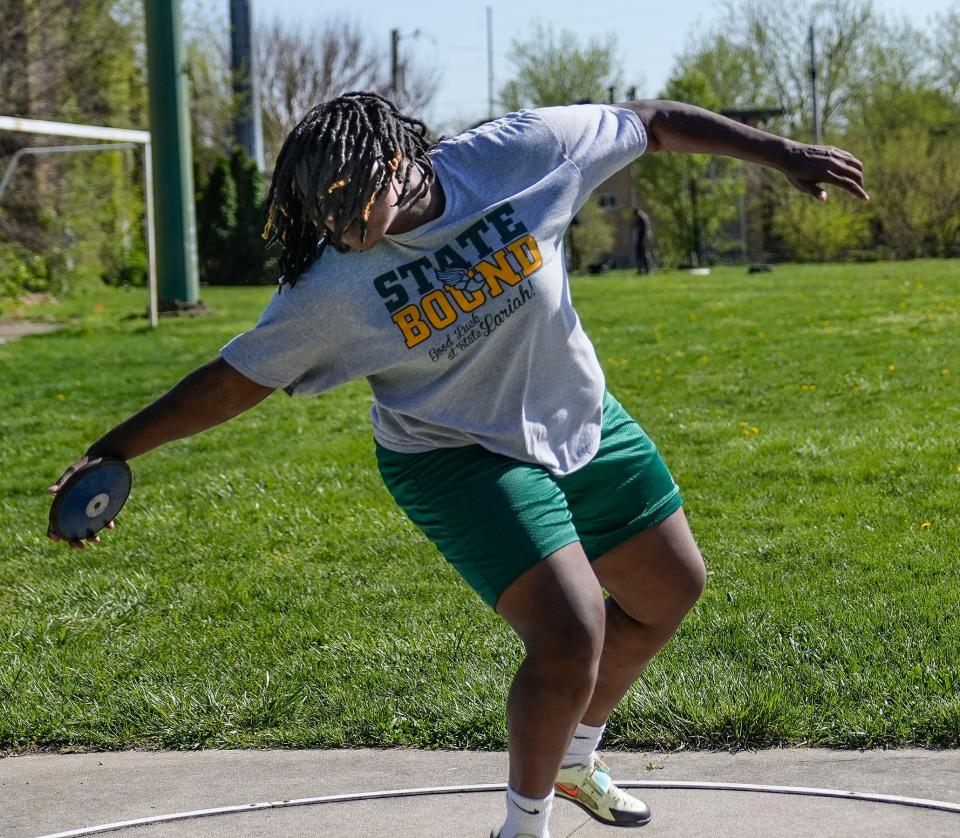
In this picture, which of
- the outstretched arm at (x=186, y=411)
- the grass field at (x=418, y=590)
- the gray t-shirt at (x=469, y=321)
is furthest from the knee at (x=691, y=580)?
the outstretched arm at (x=186, y=411)

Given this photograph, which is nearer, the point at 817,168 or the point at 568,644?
the point at 568,644

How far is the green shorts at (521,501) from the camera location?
110 inches

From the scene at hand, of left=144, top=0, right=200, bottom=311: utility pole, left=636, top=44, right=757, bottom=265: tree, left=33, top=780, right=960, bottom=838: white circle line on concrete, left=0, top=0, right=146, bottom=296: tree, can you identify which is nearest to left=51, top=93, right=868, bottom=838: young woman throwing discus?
left=33, top=780, right=960, bottom=838: white circle line on concrete

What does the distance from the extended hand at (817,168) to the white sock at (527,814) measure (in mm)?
1579

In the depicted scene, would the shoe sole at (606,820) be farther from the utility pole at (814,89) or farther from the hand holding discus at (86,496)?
the utility pole at (814,89)

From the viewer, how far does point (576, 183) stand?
121 inches

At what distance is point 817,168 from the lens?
3.27 m

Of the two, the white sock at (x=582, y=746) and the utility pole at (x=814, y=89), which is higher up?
the utility pole at (x=814, y=89)

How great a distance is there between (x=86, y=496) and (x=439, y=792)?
127cm

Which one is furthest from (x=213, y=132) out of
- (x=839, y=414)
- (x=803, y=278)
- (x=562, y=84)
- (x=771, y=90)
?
(x=839, y=414)

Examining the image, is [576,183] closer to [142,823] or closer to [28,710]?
[142,823]

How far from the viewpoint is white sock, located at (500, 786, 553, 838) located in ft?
9.36

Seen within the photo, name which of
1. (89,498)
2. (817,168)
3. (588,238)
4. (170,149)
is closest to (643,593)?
(817,168)

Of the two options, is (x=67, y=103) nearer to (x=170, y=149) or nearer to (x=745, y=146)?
(x=170, y=149)
